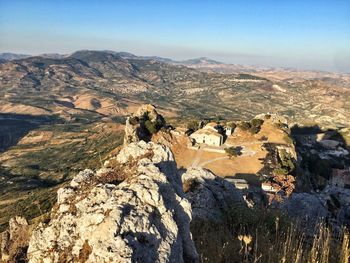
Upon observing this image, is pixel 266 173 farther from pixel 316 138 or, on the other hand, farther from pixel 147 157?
pixel 316 138

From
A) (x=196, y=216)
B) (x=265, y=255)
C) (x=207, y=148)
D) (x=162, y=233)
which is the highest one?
(x=162, y=233)

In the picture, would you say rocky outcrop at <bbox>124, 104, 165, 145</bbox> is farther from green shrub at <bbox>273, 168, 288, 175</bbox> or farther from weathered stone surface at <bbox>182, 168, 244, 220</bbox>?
weathered stone surface at <bbox>182, 168, 244, 220</bbox>

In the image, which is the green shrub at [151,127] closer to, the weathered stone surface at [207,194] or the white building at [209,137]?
the white building at [209,137]

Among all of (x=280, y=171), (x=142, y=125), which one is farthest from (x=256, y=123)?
(x=280, y=171)

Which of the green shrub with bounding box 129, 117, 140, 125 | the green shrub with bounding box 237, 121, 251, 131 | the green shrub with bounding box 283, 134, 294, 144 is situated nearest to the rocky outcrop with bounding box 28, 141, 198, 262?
the green shrub with bounding box 283, 134, 294, 144

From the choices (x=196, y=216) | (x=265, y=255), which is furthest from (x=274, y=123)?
(x=265, y=255)

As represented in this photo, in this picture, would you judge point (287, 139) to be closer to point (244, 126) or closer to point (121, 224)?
point (244, 126)
